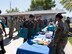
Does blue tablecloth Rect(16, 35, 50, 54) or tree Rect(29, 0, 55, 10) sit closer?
blue tablecloth Rect(16, 35, 50, 54)

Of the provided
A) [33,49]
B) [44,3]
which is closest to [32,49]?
[33,49]

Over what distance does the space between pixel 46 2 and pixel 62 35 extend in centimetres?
6993

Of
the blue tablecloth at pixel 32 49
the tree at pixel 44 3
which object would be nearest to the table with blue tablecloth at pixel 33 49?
the blue tablecloth at pixel 32 49

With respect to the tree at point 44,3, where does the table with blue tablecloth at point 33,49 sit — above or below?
above

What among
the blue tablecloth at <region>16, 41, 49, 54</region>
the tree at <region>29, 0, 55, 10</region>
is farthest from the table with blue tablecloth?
the tree at <region>29, 0, 55, 10</region>

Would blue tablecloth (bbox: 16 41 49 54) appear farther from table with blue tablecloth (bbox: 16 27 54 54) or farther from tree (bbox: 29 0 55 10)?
tree (bbox: 29 0 55 10)

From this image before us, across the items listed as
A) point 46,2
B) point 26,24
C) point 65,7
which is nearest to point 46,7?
point 46,2

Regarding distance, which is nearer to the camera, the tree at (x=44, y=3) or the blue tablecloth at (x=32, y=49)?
the blue tablecloth at (x=32, y=49)

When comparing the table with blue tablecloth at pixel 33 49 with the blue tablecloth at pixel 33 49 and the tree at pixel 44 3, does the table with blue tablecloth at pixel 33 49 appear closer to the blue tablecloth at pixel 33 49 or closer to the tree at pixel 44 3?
the blue tablecloth at pixel 33 49

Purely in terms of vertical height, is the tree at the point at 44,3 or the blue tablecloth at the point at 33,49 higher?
the blue tablecloth at the point at 33,49

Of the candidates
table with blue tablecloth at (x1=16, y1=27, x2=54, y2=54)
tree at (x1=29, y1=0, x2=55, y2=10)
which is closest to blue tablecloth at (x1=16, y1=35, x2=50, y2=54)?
table with blue tablecloth at (x1=16, y1=27, x2=54, y2=54)

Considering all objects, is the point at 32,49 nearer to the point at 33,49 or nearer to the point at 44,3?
the point at 33,49

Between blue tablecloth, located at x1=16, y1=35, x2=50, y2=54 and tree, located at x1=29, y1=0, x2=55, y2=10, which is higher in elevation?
blue tablecloth, located at x1=16, y1=35, x2=50, y2=54

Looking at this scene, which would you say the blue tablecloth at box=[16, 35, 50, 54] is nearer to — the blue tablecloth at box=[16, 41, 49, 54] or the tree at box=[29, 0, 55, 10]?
the blue tablecloth at box=[16, 41, 49, 54]
